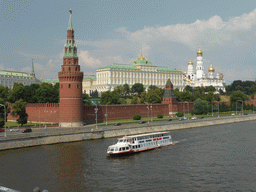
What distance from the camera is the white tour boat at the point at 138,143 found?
4906 centimetres

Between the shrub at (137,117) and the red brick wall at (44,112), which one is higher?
the red brick wall at (44,112)

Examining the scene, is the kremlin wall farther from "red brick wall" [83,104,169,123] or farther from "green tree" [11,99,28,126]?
"green tree" [11,99,28,126]

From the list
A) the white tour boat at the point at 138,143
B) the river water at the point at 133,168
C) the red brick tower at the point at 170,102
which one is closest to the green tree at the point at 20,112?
the river water at the point at 133,168

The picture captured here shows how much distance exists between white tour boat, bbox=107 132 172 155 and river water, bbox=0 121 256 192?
3.90 ft

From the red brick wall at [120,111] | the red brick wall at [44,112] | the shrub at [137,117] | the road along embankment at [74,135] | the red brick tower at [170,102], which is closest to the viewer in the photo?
the road along embankment at [74,135]

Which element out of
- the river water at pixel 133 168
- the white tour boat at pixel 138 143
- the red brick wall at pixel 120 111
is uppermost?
the red brick wall at pixel 120 111

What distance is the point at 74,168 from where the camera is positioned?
134 feet

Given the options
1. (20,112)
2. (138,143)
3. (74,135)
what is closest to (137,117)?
(20,112)

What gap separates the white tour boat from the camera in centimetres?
4906

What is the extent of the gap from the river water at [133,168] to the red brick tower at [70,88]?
17303 mm

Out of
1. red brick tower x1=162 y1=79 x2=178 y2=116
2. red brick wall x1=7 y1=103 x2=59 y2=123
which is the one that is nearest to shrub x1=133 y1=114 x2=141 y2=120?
red brick tower x1=162 y1=79 x2=178 y2=116

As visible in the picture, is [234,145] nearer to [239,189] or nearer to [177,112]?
[239,189]

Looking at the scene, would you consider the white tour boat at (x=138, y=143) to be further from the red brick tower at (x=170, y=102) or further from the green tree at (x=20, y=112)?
the red brick tower at (x=170, y=102)

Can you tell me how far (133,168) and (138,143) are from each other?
1156 centimetres
